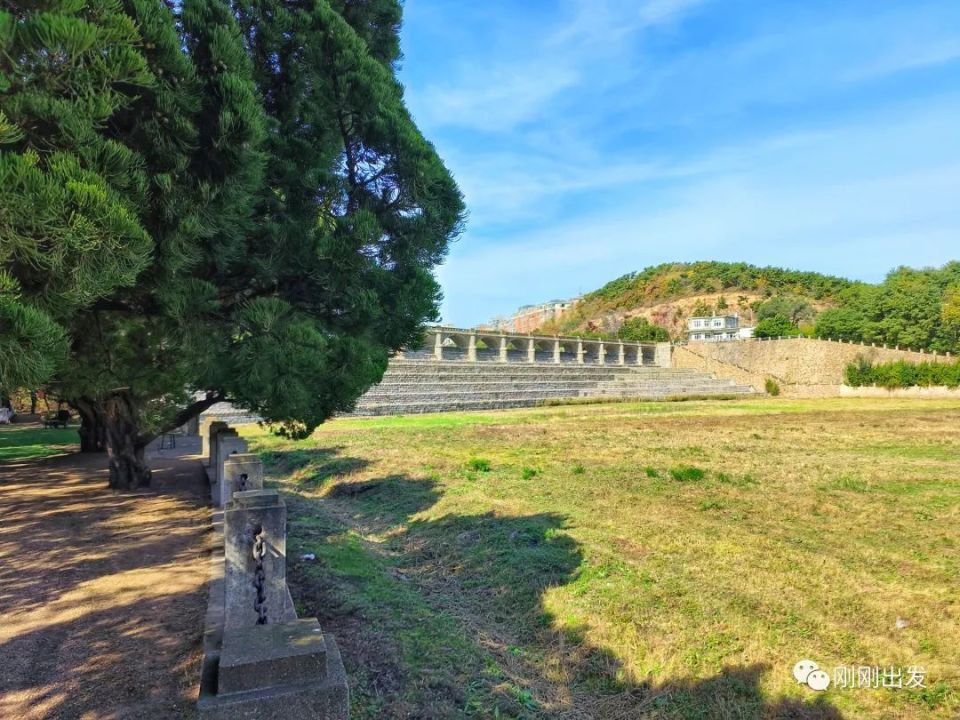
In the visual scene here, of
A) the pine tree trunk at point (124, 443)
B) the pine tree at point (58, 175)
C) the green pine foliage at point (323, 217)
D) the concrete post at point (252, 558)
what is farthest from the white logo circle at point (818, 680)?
the pine tree trunk at point (124, 443)

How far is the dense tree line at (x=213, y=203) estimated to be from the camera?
140 inches

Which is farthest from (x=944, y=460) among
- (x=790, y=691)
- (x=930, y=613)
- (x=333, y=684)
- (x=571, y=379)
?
(x=571, y=379)

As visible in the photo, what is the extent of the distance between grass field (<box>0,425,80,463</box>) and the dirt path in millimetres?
6396

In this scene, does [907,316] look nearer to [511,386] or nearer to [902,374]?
[902,374]

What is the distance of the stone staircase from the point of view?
26438mm

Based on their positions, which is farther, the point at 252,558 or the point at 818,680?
the point at 818,680

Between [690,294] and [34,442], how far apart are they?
317ft

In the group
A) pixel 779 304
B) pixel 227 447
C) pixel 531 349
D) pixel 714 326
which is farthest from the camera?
pixel 714 326

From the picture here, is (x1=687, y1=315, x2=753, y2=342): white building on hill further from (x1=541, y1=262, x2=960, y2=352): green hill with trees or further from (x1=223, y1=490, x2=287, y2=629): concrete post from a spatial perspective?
(x1=223, y1=490, x2=287, y2=629): concrete post

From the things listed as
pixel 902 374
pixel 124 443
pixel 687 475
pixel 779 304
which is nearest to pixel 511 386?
pixel 687 475

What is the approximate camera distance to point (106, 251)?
12.3ft

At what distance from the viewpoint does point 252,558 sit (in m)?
3.32

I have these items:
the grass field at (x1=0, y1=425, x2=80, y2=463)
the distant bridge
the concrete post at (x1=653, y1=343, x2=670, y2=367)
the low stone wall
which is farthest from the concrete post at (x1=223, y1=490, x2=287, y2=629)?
the concrete post at (x1=653, y1=343, x2=670, y2=367)

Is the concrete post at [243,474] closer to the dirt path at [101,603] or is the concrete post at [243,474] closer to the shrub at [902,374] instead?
the dirt path at [101,603]
